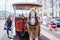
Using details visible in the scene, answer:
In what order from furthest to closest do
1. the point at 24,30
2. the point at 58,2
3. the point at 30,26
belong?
1. the point at 58,2
2. the point at 24,30
3. the point at 30,26

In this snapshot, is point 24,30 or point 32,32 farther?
point 24,30

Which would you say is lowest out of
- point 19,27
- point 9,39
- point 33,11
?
point 9,39

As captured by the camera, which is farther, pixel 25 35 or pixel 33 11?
pixel 25 35

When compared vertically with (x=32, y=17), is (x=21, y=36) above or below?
below

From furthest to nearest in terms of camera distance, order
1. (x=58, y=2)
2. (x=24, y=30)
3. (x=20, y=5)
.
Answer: (x=58, y=2)
(x=20, y=5)
(x=24, y=30)

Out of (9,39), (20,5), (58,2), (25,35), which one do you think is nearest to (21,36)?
(25,35)

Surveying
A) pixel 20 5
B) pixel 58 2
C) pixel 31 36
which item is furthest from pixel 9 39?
pixel 58 2

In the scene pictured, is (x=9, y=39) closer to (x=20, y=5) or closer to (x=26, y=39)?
(x=26, y=39)

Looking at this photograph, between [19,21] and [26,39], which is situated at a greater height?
[19,21]

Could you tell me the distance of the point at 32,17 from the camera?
11.3 meters

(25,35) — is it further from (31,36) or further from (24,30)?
(31,36)

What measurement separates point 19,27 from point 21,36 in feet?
2.27

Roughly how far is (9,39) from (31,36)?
3.88m

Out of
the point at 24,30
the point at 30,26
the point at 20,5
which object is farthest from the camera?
the point at 20,5
